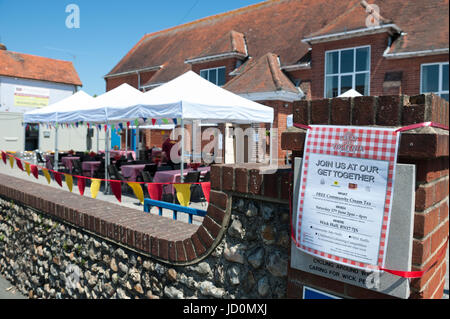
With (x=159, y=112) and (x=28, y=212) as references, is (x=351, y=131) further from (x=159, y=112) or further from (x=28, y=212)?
(x=159, y=112)

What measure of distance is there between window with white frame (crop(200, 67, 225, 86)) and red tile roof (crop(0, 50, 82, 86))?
69.7 ft

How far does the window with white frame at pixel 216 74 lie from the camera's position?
20.3 metres

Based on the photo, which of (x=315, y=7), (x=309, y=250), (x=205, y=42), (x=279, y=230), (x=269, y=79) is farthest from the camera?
(x=205, y=42)

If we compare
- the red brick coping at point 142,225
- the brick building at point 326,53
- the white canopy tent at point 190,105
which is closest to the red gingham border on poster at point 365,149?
the red brick coping at point 142,225

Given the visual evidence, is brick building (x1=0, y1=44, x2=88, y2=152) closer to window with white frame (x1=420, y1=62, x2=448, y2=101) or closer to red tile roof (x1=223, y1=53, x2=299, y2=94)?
red tile roof (x1=223, y1=53, x2=299, y2=94)

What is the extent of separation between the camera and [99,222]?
138 inches

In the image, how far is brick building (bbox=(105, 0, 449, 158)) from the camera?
46.6 ft

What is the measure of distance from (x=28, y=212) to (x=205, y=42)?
2218 centimetres

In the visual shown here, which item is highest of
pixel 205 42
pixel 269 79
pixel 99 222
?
pixel 205 42

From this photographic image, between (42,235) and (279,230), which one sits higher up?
(279,230)

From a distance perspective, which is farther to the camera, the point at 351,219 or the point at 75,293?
the point at 75,293

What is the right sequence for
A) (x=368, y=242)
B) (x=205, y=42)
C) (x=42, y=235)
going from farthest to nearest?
(x=205, y=42) → (x=42, y=235) → (x=368, y=242)

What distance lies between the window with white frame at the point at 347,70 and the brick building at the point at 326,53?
0.04 metres
